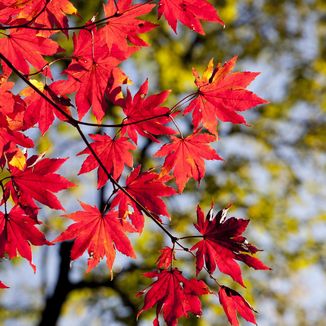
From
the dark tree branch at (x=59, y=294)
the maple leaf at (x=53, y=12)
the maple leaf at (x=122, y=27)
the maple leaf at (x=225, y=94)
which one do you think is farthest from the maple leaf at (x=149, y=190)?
the dark tree branch at (x=59, y=294)

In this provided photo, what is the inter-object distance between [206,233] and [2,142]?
72 cm

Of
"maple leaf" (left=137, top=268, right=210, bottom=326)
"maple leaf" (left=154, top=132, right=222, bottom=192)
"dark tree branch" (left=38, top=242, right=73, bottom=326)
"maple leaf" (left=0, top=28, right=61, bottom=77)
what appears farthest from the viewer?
"dark tree branch" (left=38, top=242, right=73, bottom=326)

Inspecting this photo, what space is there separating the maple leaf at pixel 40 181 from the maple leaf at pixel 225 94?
0.47 m

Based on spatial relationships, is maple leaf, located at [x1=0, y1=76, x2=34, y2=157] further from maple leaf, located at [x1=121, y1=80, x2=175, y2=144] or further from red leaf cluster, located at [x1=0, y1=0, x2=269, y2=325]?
maple leaf, located at [x1=121, y1=80, x2=175, y2=144]

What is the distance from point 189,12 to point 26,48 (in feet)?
1.86

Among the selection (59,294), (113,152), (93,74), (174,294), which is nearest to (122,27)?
(93,74)

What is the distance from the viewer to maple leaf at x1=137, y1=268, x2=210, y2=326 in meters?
1.31

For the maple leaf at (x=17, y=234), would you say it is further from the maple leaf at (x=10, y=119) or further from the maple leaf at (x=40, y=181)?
the maple leaf at (x=10, y=119)

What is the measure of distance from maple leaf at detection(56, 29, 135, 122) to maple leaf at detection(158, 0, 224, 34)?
21cm

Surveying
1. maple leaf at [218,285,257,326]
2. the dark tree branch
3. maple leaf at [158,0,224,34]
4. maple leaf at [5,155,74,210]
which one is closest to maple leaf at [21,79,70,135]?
maple leaf at [5,155,74,210]

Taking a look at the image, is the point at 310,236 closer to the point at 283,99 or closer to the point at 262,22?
the point at 283,99

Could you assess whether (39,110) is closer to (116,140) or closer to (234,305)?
(116,140)

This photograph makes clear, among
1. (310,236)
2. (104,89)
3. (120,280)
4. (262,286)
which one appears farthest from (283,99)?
(104,89)

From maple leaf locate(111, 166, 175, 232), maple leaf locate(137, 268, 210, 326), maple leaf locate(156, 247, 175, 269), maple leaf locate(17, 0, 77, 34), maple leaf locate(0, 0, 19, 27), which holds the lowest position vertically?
maple leaf locate(137, 268, 210, 326)
